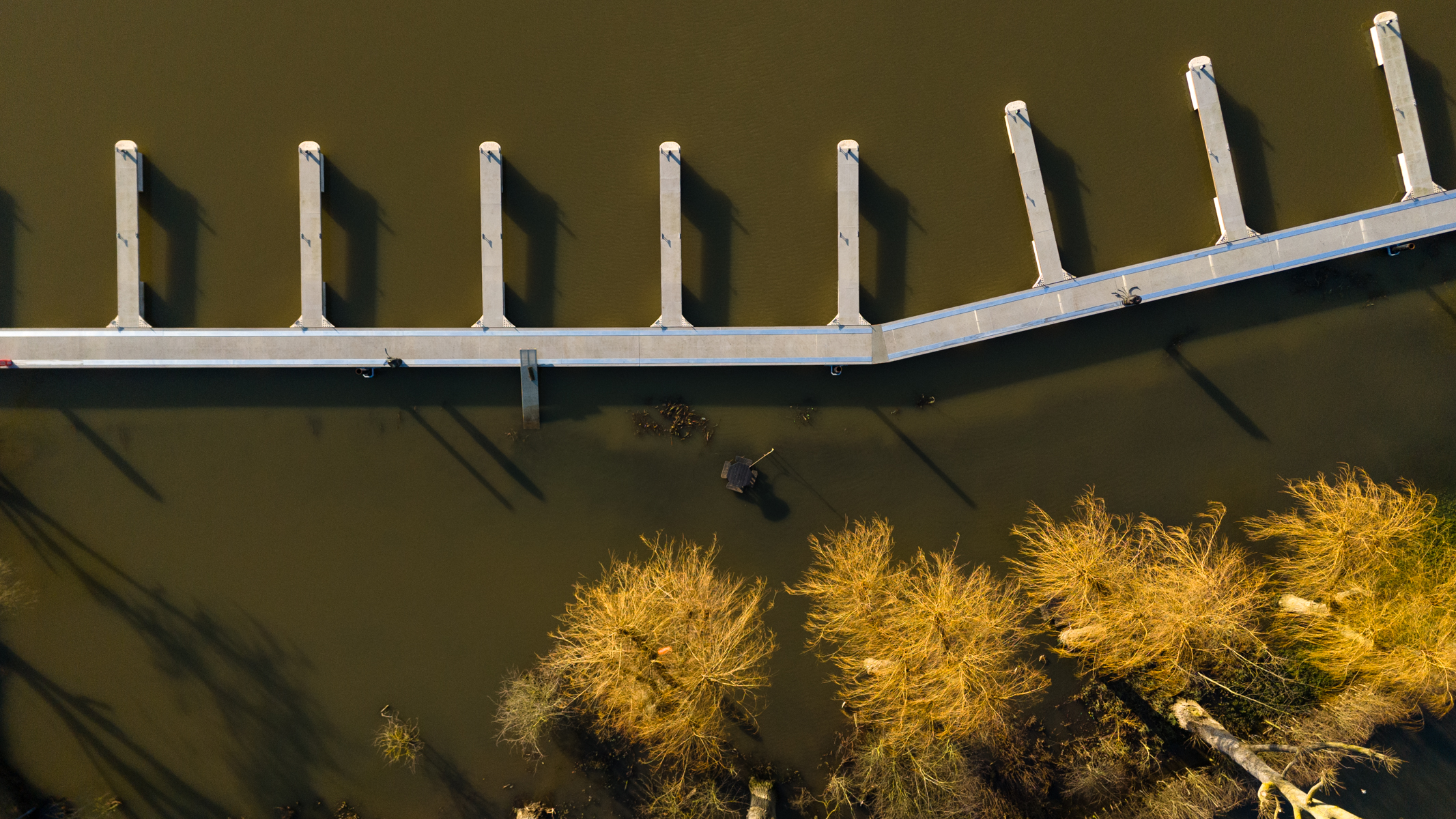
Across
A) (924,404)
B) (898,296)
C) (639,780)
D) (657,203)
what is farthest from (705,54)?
(639,780)

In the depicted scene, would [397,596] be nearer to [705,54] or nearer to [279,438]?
[279,438]

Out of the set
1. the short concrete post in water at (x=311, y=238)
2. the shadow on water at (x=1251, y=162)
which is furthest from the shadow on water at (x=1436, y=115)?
the short concrete post in water at (x=311, y=238)

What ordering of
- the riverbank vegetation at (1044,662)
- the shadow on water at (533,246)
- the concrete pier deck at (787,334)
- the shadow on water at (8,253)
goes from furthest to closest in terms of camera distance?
the shadow on water at (533,246), the shadow on water at (8,253), the concrete pier deck at (787,334), the riverbank vegetation at (1044,662)

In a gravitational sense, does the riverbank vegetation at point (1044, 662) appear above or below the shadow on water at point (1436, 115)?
below

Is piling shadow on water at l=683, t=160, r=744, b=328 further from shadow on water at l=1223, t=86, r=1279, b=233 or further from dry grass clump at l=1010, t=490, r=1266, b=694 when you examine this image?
shadow on water at l=1223, t=86, r=1279, b=233

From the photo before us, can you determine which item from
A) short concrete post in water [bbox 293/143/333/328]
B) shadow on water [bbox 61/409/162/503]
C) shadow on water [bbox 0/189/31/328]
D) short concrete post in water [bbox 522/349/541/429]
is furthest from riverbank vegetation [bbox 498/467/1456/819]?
shadow on water [bbox 0/189/31/328]

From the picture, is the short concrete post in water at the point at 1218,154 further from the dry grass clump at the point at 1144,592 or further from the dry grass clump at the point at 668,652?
the dry grass clump at the point at 668,652
